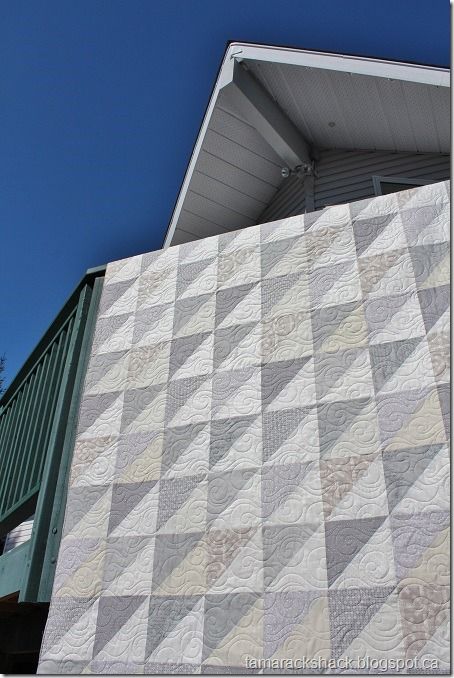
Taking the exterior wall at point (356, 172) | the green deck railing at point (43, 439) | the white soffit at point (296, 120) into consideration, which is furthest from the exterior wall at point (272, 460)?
the exterior wall at point (356, 172)

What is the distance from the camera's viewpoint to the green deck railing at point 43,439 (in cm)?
290

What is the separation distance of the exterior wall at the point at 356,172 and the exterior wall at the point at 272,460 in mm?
2206

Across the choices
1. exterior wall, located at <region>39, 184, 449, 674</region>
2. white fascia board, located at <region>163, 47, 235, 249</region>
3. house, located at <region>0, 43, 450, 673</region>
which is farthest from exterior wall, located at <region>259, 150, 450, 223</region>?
exterior wall, located at <region>39, 184, 449, 674</region>

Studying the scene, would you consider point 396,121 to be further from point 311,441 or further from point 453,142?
point 311,441

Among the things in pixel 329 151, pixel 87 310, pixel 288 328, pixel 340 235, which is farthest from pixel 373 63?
pixel 87 310

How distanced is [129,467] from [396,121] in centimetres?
384

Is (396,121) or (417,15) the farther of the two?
(396,121)

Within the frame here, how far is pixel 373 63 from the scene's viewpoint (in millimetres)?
4289

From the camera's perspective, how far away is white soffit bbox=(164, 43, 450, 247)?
4430 mm

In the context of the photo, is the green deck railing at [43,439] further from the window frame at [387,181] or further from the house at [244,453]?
the window frame at [387,181]

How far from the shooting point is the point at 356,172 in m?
5.34

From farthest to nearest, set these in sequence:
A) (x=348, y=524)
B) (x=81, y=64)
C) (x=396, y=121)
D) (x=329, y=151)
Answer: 1. (x=81, y=64)
2. (x=329, y=151)
3. (x=396, y=121)
4. (x=348, y=524)

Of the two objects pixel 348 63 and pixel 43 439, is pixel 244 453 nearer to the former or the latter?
pixel 43 439

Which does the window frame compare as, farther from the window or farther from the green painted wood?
the green painted wood
